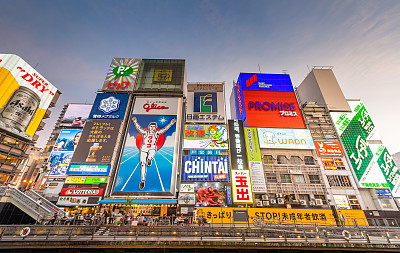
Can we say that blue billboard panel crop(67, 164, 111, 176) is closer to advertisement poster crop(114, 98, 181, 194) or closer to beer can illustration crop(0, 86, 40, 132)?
advertisement poster crop(114, 98, 181, 194)

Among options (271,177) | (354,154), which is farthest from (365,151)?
(271,177)

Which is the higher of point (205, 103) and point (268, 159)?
point (205, 103)

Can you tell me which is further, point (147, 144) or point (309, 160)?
point (147, 144)

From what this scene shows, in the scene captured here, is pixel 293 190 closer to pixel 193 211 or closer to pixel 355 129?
pixel 193 211

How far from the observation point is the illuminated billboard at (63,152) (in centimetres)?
4493

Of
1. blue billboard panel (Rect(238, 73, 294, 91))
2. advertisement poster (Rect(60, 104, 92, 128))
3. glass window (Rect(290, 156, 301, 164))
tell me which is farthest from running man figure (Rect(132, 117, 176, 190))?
advertisement poster (Rect(60, 104, 92, 128))

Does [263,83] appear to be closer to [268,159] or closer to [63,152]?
[268,159]

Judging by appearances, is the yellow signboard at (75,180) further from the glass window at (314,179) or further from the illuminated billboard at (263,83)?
the glass window at (314,179)

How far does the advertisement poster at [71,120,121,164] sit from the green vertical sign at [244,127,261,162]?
25.8 metres

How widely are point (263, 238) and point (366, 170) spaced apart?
33.7 metres

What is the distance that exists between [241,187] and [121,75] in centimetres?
3750

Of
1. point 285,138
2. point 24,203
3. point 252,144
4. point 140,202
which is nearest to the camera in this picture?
point 24,203

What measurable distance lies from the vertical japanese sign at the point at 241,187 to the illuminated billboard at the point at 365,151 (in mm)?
20958

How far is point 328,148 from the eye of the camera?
3512 centimetres
